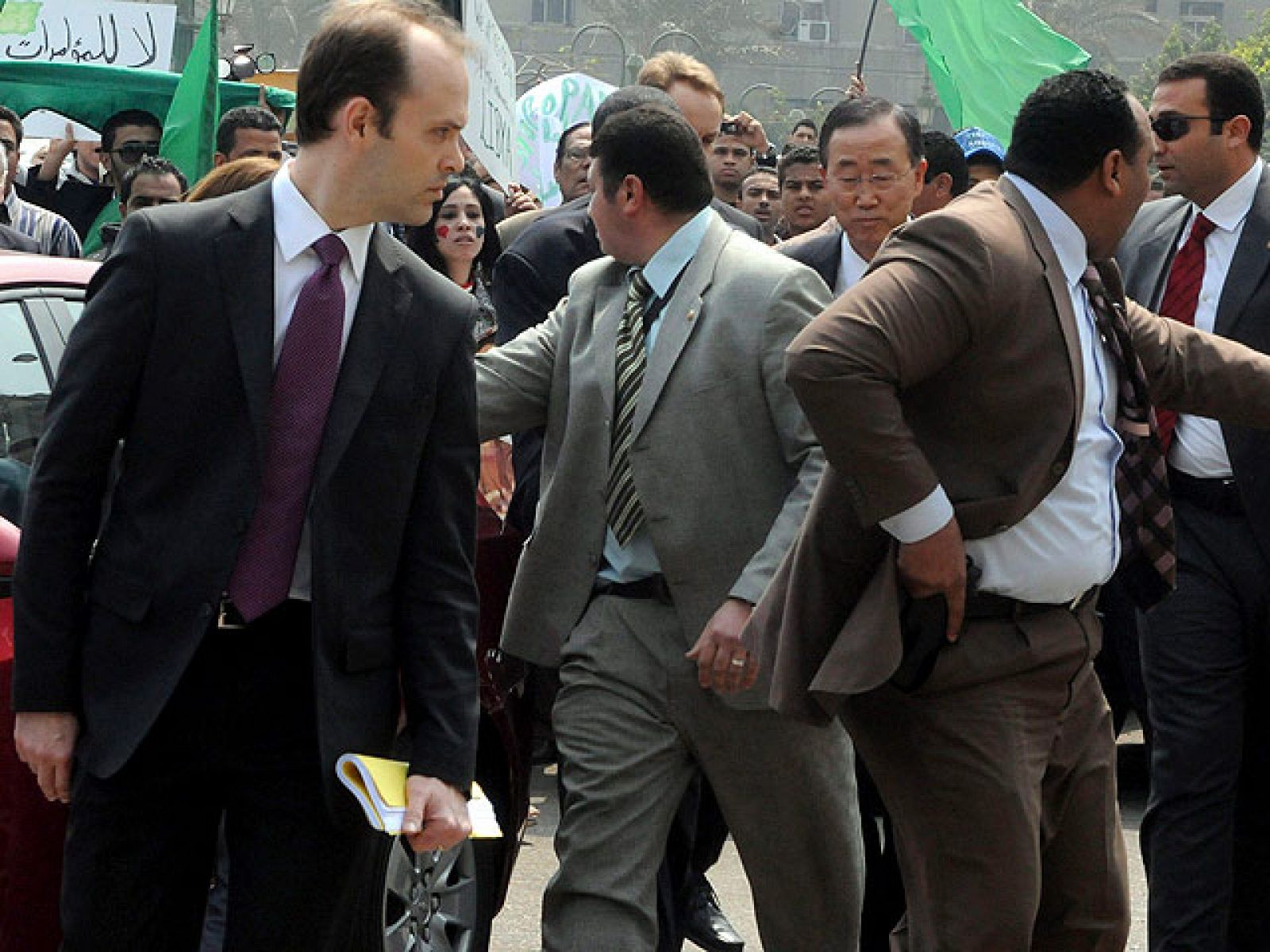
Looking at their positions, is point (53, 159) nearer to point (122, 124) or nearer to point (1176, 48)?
point (122, 124)

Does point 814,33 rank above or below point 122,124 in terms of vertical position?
below

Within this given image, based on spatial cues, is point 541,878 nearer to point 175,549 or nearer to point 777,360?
point 777,360

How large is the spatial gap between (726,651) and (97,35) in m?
12.3

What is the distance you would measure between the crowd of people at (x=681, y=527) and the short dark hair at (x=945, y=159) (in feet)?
4.15

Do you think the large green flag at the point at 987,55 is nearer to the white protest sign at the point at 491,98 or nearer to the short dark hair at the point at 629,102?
the white protest sign at the point at 491,98

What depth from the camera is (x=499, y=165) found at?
8859 millimetres

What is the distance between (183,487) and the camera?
338 centimetres

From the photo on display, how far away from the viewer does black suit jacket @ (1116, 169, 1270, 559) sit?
18.2 ft

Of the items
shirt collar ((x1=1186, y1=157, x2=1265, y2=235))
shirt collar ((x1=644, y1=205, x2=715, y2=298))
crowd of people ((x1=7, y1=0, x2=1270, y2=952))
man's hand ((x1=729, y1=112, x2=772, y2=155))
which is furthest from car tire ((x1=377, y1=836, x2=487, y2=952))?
man's hand ((x1=729, y1=112, x2=772, y2=155))

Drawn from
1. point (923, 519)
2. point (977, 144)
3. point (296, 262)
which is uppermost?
point (296, 262)

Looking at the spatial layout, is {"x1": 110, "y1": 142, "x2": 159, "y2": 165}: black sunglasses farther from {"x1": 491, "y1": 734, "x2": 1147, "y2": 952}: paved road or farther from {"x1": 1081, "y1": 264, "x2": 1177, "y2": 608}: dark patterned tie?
{"x1": 1081, "y1": 264, "x2": 1177, "y2": 608}: dark patterned tie

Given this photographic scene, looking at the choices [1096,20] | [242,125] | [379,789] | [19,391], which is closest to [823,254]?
[19,391]

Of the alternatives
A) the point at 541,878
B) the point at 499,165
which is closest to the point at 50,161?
the point at 499,165

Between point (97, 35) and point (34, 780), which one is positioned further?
point (97, 35)
